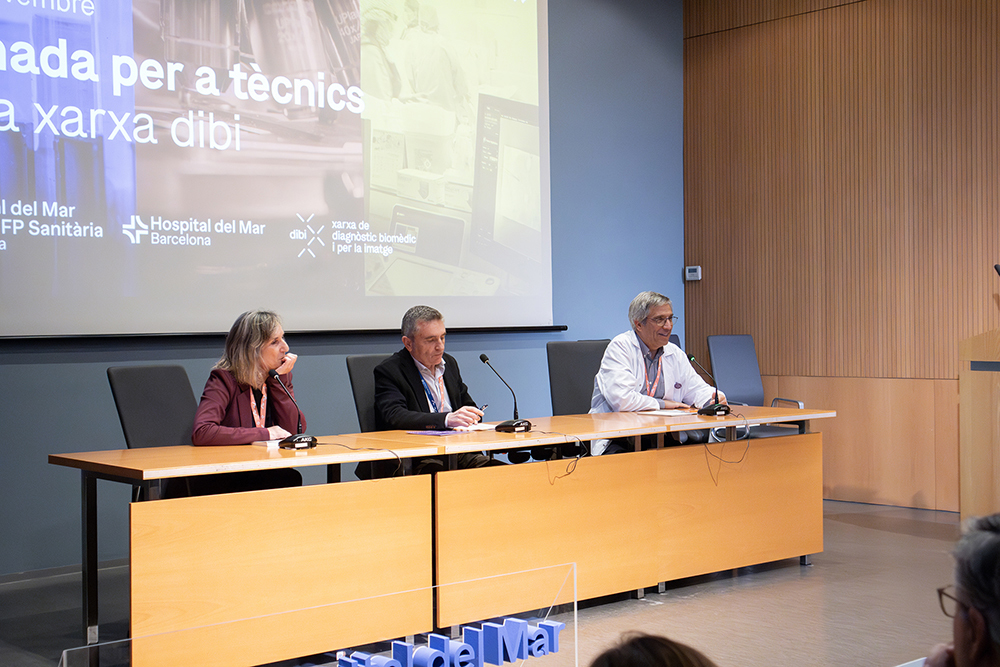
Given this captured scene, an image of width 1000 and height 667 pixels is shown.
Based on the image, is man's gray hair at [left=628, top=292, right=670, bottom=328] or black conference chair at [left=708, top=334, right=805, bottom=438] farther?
black conference chair at [left=708, top=334, right=805, bottom=438]

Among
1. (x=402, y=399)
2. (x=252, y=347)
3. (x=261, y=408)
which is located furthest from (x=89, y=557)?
(x=402, y=399)

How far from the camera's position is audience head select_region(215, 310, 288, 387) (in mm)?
3238

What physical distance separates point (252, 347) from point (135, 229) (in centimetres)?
133

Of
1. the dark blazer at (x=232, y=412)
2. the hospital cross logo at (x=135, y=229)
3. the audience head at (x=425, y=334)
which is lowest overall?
the dark blazer at (x=232, y=412)

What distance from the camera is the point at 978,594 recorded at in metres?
0.81

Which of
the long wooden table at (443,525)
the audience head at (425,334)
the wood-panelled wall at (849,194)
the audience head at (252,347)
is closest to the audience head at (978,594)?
the long wooden table at (443,525)

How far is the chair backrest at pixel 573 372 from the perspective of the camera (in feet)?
14.2

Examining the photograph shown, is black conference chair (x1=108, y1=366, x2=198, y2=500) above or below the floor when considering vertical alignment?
above

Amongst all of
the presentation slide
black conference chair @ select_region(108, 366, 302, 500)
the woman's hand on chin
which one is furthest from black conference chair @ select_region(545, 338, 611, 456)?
black conference chair @ select_region(108, 366, 302, 500)

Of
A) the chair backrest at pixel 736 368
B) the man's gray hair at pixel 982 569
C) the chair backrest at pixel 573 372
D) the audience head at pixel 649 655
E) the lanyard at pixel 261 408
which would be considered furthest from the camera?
the chair backrest at pixel 736 368

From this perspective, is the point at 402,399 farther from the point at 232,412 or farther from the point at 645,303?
the point at 645,303

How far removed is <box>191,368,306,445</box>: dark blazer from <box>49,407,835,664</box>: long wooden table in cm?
14

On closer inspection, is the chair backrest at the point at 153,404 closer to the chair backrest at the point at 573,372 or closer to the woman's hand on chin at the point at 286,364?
the woman's hand on chin at the point at 286,364

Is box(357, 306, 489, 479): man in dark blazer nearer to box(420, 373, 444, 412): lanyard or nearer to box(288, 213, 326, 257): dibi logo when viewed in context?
box(420, 373, 444, 412): lanyard
